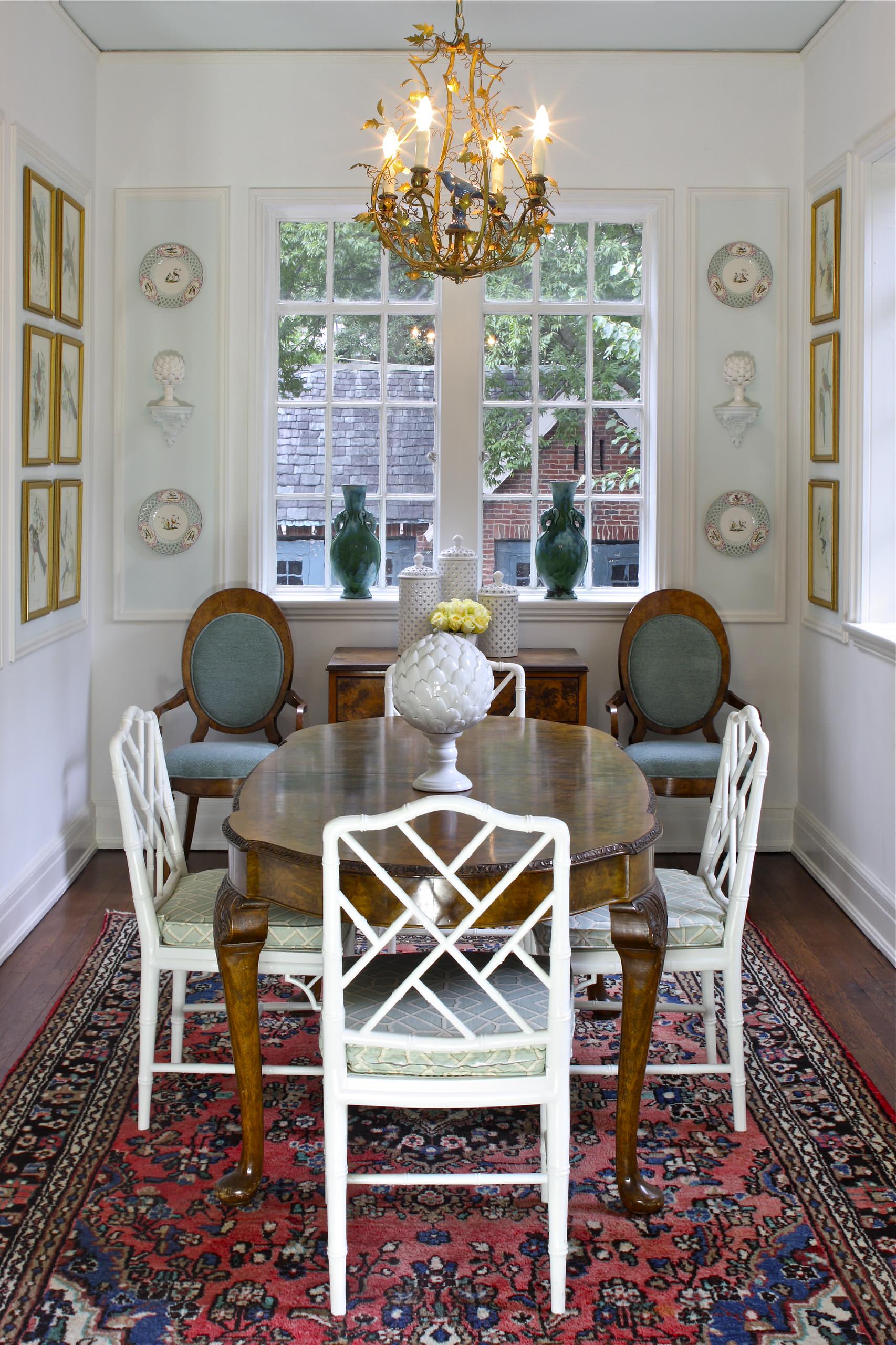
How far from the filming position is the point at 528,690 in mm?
4582

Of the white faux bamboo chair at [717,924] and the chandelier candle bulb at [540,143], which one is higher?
the chandelier candle bulb at [540,143]

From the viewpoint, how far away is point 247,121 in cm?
482

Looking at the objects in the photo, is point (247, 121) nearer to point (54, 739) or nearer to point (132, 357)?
point (132, 357)

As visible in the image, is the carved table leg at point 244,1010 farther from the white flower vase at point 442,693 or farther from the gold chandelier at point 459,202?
the gold chandelier at point 459,202

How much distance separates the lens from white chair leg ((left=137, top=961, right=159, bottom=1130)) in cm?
270

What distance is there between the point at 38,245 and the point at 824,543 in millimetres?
3003

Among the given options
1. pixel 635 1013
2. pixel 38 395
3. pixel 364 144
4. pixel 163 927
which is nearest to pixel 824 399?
pixel 364 144

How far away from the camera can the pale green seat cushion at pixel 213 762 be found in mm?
4367

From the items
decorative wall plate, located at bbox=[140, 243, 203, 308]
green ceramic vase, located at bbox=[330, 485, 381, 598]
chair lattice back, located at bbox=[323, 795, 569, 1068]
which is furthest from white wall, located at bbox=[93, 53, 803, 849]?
chair lattice back, located at bbox=[323, 795, 569, 1068]

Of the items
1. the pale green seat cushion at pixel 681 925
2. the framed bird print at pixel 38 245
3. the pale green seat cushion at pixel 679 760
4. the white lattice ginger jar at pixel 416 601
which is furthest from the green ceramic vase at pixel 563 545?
the pale green seat cushion at pixel 681 925

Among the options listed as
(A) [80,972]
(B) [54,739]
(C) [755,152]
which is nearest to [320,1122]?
(A) [80,972]

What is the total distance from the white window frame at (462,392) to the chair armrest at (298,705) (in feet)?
1.40

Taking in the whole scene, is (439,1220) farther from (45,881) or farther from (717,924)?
(45,881)

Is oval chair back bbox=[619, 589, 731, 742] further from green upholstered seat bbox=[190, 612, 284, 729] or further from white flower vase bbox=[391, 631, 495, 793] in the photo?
white flower vase bbox=[391, 631, 495, 793]
